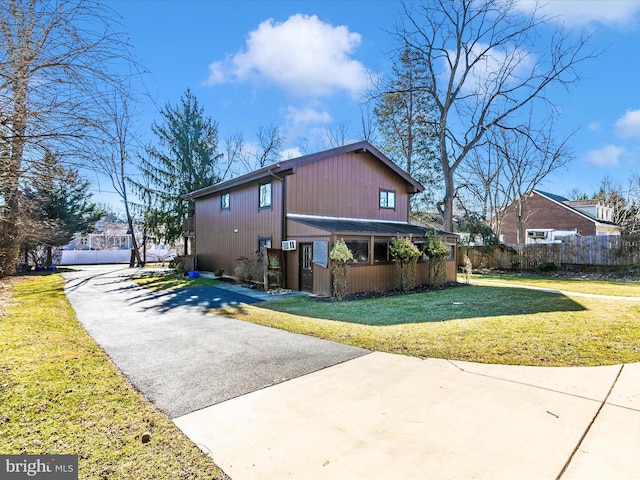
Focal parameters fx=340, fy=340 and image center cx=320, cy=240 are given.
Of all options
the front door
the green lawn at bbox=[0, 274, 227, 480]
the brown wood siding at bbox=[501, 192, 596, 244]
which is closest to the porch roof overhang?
the front door

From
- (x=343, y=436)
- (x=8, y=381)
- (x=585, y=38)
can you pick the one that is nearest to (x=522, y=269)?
(x=585, y=38)

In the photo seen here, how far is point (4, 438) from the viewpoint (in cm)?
253

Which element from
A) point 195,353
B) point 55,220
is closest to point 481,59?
point 195,353

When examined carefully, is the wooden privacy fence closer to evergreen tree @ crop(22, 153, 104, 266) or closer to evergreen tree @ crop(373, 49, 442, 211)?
evergreen tree @ crop(373, 49, 442, 211)

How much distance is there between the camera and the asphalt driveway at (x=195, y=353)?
3617 millimetres

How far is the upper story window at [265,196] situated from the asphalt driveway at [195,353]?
605 cm

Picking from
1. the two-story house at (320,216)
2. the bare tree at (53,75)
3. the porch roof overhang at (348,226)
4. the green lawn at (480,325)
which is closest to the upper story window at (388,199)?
the two-story house at (320,216)

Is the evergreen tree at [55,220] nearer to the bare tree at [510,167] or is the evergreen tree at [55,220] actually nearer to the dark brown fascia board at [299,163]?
the dark brown fascia board at [299,163]

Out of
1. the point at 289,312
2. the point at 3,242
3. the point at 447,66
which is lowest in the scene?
the point at 289,312

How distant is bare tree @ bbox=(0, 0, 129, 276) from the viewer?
2.22 meters

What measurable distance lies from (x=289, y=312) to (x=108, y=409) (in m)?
5.33

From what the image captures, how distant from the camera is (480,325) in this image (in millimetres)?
6301

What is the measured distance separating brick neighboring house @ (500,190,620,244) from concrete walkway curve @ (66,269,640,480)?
1142 inches

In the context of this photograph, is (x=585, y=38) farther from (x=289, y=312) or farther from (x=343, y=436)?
(x=343, y=436)
